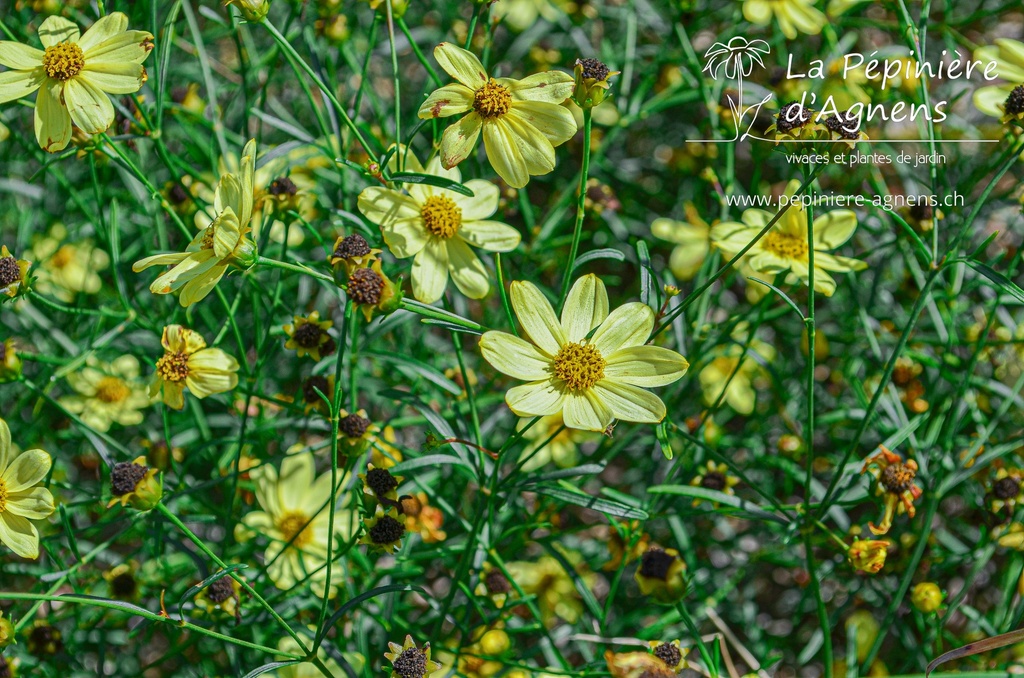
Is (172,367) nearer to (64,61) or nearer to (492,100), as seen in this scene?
(64,61)

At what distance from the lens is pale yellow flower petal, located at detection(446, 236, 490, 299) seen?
142cm

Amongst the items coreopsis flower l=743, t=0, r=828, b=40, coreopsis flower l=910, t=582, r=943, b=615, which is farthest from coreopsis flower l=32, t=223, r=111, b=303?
coreopsis flower l=910, t=582, r=943, b=615

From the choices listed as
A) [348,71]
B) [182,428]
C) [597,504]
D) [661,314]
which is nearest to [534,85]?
[661,314]

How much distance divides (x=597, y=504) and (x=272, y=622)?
755mm

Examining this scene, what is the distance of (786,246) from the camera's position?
5.28 feet

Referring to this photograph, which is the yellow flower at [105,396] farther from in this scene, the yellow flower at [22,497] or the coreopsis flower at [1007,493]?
the coreopsis flower at [1007,493]

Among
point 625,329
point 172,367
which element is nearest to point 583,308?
point 625,329

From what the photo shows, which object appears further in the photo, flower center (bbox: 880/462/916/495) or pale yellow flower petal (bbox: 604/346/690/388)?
flower center (bbox: 880/462/916/495)

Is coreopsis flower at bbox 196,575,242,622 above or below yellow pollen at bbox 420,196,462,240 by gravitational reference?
below

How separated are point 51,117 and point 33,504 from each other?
0.65 m

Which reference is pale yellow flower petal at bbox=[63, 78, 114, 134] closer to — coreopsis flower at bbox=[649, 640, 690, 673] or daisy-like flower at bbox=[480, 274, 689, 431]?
daisy-like flower at bbox=[480, 274, 689, 431]

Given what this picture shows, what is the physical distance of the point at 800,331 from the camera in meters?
2.12

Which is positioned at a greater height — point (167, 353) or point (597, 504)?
point (167, 353)

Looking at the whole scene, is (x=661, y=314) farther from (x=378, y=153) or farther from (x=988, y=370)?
(x=988, y=370)
